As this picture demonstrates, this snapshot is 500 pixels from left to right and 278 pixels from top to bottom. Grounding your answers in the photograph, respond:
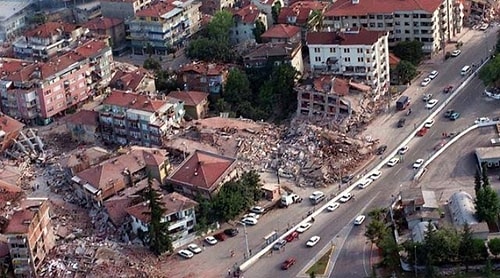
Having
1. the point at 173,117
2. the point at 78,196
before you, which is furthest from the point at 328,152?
the point at 78,196

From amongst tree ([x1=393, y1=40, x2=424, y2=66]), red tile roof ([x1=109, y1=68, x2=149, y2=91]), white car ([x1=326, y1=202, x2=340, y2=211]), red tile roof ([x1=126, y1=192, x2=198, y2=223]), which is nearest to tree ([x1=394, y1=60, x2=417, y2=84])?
tree ([x1=393, y1=40, x2=424, y2=66])

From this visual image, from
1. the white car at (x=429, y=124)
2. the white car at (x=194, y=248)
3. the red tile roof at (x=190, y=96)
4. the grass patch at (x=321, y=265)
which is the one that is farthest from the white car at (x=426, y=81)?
the white car at (x=194, y=248)

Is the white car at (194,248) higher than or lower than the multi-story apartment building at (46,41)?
lower

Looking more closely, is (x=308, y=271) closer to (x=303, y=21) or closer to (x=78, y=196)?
(x=78, y=196)

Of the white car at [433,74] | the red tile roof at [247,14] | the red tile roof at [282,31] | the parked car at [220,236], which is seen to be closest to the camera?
the parked car at [220,236]

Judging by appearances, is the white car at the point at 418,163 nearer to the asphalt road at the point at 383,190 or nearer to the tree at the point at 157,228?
the asphalt road at the point at 383,190

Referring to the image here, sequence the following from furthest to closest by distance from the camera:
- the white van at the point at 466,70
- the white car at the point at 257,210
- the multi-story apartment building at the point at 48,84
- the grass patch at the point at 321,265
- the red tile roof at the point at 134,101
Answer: the white van at the point at 466,70 → the multi-story apartment building at the point at 48,84 → the red tile roof at the point at 134,101 → the white car at the point at 257,210 → the grass patch at the point at 321,265

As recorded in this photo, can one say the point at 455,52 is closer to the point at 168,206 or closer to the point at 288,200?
the point at 288,200
